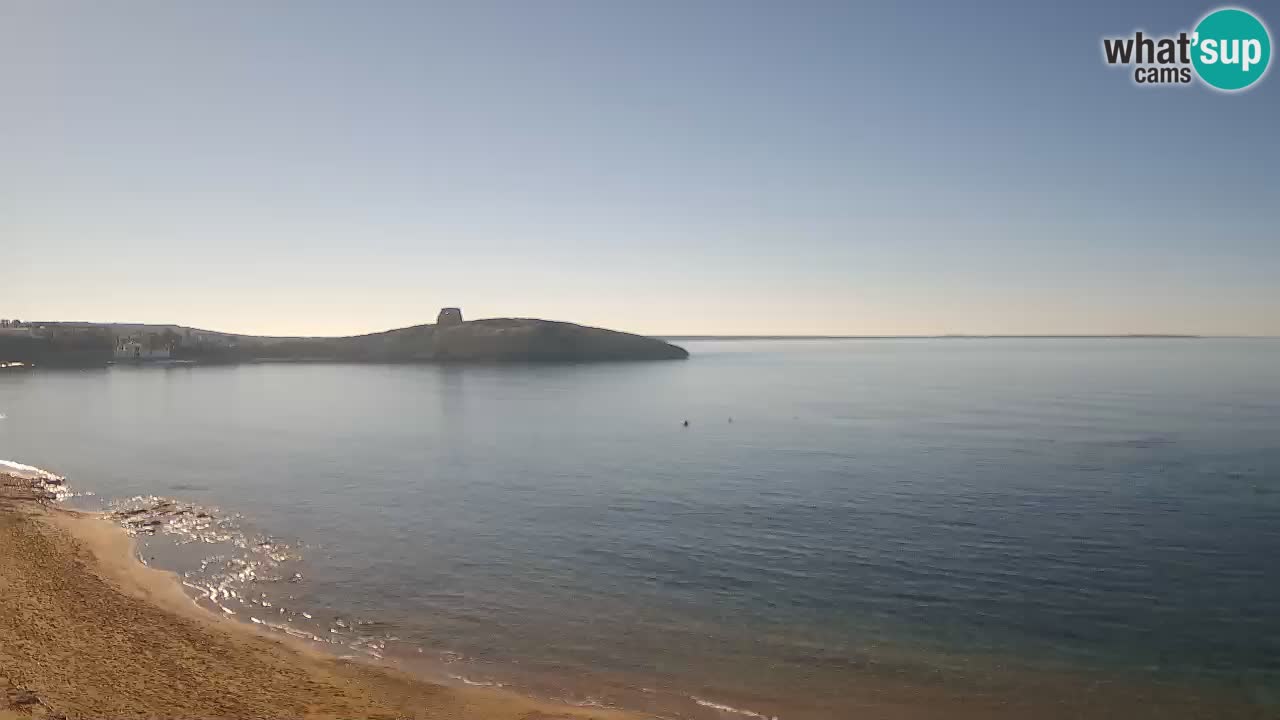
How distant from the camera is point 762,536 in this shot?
119 feet

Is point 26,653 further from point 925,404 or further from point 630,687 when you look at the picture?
point 925,404

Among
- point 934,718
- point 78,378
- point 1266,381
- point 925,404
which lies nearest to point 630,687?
point 934,718

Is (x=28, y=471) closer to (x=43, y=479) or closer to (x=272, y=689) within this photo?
(x=43, y=479)

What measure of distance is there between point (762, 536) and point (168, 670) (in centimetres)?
2512

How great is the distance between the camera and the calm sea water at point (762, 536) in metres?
22.7

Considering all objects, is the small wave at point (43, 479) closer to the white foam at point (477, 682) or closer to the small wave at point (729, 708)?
the white foam at point (477, 682)

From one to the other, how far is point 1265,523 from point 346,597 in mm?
44133

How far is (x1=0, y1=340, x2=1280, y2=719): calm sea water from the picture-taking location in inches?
894

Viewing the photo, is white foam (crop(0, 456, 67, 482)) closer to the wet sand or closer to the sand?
the sand

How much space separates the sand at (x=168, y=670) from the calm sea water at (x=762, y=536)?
2.14 meters

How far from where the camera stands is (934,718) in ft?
61.4

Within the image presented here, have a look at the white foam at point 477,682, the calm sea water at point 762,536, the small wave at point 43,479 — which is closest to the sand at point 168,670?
the white foam at point 477,682

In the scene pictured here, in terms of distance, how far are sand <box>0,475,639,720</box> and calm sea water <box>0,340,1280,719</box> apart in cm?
214

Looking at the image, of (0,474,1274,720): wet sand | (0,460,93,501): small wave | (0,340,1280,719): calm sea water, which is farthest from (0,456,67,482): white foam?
(0,474,1274,720): wet sand
